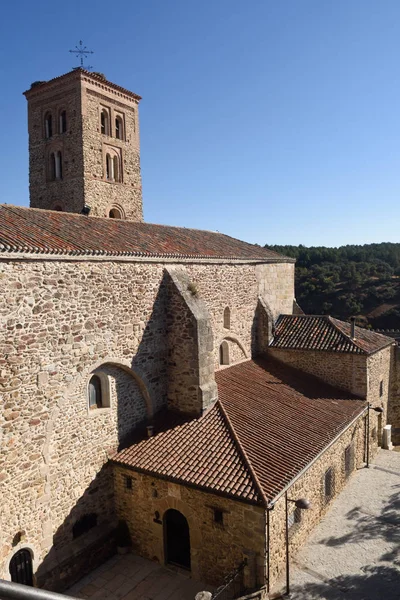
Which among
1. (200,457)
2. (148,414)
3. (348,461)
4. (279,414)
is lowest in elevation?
(348,461)

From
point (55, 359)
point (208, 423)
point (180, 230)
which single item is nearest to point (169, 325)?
point (208, 423)

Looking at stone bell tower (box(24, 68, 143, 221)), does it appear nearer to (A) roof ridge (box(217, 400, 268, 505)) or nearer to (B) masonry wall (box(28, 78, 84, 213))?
(B) masonry wall (box(28, 78, 84, 213))

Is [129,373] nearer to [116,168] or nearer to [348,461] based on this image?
[348,461]

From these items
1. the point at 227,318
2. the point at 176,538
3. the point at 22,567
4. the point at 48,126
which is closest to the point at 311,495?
the point at 176,538

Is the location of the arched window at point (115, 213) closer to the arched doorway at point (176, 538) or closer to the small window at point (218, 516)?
the arched doorway at point (176, 538)

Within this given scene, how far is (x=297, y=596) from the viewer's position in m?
9.19

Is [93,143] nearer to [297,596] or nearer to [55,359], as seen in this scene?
[55,359]

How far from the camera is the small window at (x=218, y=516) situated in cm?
→ 951

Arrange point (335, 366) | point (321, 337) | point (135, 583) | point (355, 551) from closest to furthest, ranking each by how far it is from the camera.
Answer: point (135, 583), point (355, 551), point (335, 366), point (321, 337)

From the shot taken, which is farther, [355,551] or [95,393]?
[95,393]

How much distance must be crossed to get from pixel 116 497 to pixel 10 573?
297 centimetres

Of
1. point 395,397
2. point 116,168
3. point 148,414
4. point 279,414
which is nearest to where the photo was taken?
point 148,414

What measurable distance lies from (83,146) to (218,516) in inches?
594

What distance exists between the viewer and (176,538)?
1054cm
